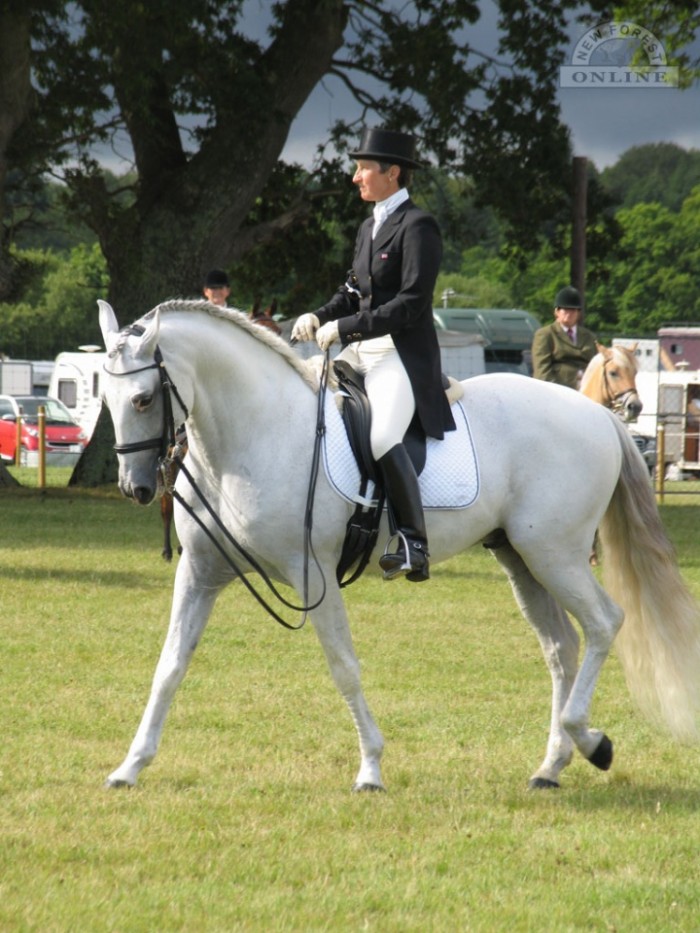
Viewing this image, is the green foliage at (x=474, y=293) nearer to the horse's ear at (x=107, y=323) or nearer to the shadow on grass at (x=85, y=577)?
the shadow on grass at (x=85, y=577)

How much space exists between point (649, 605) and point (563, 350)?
7.58m

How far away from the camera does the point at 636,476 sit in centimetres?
708

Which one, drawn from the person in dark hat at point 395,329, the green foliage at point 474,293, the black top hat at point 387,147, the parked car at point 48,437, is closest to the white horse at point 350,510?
the person in dark hat at point 395,329

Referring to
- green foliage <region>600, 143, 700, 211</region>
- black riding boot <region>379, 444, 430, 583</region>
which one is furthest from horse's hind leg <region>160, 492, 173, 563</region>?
green foliage <region>600, 143, 700, 211</region>

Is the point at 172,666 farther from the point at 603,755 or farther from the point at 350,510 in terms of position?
the point at 603,755

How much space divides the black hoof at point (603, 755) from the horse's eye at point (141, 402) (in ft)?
8.28

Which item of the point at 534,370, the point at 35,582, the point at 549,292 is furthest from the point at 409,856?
the point at 549,292

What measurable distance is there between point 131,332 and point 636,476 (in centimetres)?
261

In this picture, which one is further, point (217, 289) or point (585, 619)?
point (217, 289)

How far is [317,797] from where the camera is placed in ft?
20.4

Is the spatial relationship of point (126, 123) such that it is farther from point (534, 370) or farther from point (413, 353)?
point (413, 353)

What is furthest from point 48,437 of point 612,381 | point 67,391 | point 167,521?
point 612,381

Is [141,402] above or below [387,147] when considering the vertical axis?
below

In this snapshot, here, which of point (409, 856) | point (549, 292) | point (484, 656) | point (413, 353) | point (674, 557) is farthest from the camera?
point (549, 292)
